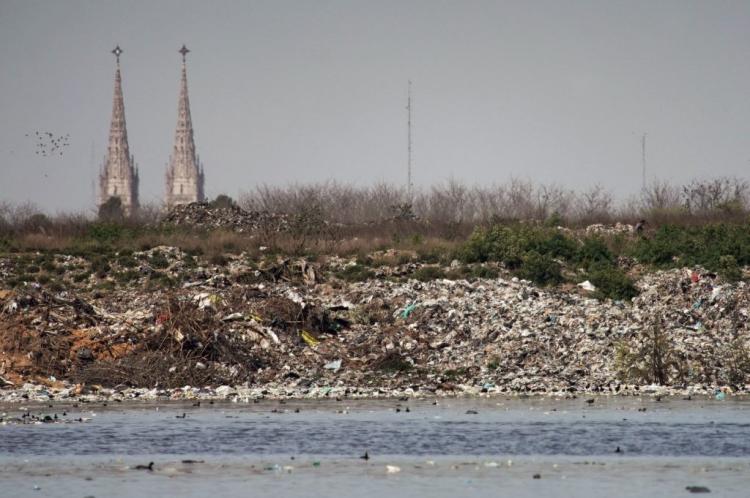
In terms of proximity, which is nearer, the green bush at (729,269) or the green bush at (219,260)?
the green bush at (729,269)

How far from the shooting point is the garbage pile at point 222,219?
51125 mm

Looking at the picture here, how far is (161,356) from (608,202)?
148ft

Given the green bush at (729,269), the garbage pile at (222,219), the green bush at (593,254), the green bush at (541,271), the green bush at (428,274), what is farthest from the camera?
the garbage pile at (222,219)

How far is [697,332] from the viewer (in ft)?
96.4

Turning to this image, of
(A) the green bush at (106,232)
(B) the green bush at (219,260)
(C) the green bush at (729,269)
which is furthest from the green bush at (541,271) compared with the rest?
A: (A) the green bush at (106,232)

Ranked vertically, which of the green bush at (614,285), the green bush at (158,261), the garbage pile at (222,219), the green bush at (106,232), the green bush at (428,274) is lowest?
the green bush at (614,285)

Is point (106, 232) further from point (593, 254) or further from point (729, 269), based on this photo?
point (729, 269)

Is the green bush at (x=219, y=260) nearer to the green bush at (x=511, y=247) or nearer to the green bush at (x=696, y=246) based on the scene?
the green bush at (x=511, y=247)

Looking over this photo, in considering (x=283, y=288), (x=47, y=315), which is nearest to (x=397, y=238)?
(x=283, y=288)

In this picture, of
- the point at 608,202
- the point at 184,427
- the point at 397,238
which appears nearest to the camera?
the point at 184,427

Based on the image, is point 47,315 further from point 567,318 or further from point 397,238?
point 397,238

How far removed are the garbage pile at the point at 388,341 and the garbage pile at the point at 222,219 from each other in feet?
57.7

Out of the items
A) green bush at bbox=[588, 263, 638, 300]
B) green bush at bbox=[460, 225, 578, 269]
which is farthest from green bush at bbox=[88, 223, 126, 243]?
→ green bush at bbox=[588, 263, 638, 300]

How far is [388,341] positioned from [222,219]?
962 inches
